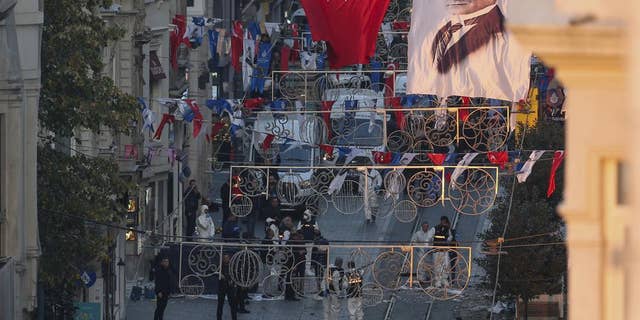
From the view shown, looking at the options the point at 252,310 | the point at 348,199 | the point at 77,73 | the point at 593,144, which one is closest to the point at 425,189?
the point at 77,73

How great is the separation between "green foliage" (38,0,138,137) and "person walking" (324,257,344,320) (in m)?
4.71

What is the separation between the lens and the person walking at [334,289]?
109 ft

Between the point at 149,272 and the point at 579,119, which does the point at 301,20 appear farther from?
the point at 579,119

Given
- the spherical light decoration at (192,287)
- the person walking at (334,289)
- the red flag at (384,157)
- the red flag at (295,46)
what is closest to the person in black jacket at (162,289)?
the spherical light decoration at (192,287)

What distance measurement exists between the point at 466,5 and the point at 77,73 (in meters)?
7.20

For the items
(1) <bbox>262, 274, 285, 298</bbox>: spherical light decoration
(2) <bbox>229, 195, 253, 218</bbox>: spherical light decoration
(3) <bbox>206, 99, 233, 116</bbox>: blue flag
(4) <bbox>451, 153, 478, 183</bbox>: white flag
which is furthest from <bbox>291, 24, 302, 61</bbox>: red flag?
(4) <bbox>451, 153, 478, 183</bbox>: white flag

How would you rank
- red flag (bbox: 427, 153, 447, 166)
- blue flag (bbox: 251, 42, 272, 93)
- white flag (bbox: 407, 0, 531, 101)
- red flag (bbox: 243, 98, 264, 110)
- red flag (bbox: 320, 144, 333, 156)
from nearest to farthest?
white flag (bbox: 407, 0, 531, 101) < red flag (bbox: 427, 153, 447, 166) < red flag (bbox: 320, 144, 333, 156) < red flag (bbox: 243, 98, 264, 110) < blue flag (bbox: 251, 42, 272, 93)

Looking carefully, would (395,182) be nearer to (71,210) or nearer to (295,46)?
(71,210)

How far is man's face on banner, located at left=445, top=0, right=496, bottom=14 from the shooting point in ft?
81.9

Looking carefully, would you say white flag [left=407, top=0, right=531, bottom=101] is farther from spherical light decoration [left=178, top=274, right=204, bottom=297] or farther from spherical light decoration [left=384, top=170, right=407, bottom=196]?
spherical light decoration [left=178, top=274, right=204, bottom=297]

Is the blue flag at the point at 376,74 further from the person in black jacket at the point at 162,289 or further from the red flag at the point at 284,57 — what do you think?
the person in black jacket at the point at 162,289

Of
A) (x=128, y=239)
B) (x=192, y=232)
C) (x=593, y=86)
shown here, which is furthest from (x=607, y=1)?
(x=192, y=232)

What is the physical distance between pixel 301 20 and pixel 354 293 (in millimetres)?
43791

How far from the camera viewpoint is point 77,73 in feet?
98.1
